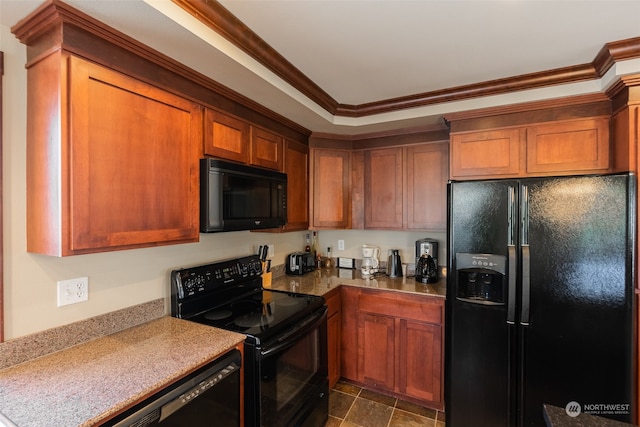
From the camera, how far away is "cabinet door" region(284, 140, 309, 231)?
2.56 meters

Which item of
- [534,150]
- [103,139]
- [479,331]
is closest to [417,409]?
[479,331]

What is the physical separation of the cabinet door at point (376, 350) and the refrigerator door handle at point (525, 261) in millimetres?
934

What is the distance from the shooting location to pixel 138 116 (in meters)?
1.37

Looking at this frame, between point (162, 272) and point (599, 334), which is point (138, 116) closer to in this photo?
point (162, 272)

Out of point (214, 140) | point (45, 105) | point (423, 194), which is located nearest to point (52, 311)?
point (45, 105)

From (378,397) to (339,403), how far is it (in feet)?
1.11

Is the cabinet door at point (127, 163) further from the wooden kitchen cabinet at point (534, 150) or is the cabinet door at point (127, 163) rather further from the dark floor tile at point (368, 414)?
the wooden kitchen cabinet at point (534, 150)

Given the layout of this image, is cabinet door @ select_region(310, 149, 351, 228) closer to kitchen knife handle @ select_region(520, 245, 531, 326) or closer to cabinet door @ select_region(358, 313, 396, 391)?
cabinet door @ select_region(358, 313, 396, 391)

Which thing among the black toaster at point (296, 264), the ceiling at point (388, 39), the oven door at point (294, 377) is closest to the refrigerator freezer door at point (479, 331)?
the ceiling at point (388, 39)

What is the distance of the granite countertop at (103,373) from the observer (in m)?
0.94

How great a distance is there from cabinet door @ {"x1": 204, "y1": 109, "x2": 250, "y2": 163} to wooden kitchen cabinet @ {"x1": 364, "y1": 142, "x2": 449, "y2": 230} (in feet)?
4.33

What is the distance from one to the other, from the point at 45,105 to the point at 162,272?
0.98m

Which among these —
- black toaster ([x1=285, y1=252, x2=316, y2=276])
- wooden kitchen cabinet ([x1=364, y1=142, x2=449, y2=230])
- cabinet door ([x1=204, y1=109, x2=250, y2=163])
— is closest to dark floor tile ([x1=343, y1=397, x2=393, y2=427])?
black toaster ([x1=285, y1=252, x2=316, y2=276])

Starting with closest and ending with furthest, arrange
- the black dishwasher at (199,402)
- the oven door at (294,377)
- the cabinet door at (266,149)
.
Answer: the black dishwasher at (199,402), the oven door at (294,377), the cabinet door at (266,149)
